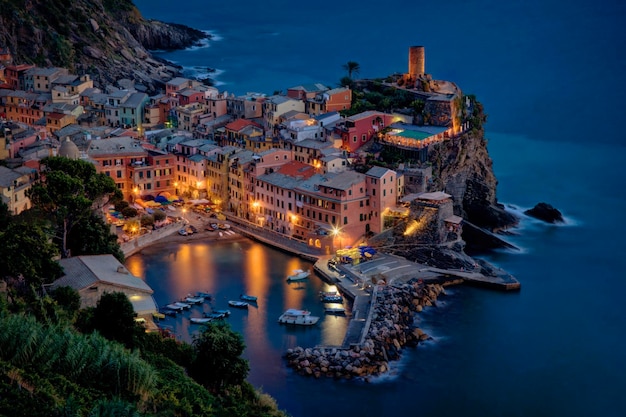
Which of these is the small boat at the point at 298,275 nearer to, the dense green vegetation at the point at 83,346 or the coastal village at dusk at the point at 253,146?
the coastal village at dusk at the point at 253,146

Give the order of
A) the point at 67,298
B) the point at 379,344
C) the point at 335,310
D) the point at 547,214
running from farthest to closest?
1. the point at 547,214
2. the point at 335,310
3. the point at 379,344
4. the point at 67,298

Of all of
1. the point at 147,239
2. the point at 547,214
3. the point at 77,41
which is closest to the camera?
the point at 147,239

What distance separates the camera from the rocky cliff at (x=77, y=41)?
60344 millimetres

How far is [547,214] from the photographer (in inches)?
1638

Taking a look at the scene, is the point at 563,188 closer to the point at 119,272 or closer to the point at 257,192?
the point at 257,192

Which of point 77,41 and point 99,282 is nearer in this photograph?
point 99,282

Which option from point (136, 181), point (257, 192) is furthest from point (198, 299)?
point (136, 181)

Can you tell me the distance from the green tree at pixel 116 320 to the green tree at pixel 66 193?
7734 millimetres

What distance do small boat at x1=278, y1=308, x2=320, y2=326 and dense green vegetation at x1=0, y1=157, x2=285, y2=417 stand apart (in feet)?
18.1

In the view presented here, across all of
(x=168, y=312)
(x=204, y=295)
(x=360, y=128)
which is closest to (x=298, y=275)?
(x=204, y=295)

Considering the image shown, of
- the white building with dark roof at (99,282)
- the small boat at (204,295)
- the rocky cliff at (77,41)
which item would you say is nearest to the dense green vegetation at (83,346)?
the white building with dark roof at (99,282)

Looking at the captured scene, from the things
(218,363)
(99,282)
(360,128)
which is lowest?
(218,363)

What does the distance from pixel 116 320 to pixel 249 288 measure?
37.5ft

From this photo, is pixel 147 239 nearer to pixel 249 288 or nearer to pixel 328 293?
pixel 249 288
